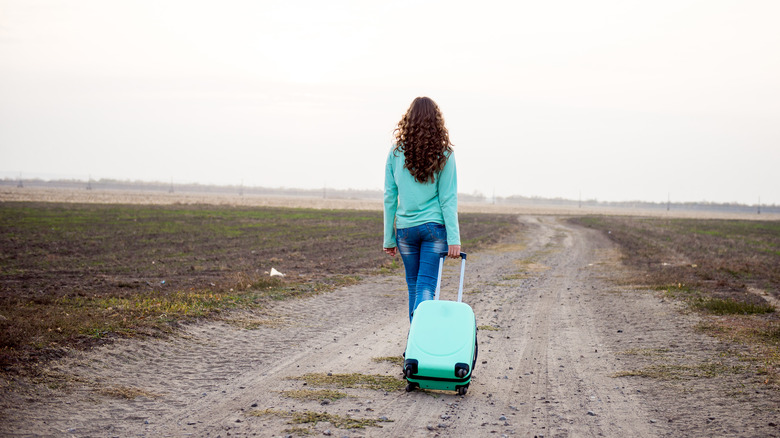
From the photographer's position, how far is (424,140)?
4879 mm

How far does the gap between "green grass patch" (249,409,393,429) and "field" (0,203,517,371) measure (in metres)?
2.55

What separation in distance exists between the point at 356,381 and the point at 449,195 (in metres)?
1.91

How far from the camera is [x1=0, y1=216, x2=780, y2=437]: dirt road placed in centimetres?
422

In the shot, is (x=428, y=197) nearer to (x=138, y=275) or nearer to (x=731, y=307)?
(x=731, y=307)

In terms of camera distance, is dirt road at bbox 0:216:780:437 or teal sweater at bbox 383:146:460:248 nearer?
dirt road at bbox 0:216:780:437

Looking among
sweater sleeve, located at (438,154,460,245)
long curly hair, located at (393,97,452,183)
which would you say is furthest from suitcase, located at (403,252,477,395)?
long curly hair, located at (393,97,452,183)

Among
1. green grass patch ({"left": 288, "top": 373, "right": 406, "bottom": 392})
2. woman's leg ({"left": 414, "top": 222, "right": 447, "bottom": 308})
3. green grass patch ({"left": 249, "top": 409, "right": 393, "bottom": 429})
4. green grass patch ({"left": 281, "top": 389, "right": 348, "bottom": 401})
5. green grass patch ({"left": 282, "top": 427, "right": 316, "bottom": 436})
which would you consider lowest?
green grass patch ({"left": 288, "top": 373, "right": 406, "bottom": 392})

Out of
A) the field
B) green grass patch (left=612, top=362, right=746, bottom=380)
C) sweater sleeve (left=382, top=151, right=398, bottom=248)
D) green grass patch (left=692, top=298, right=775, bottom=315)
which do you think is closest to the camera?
sweater sleeve (left=382, top=151, right=398, bottom=248)

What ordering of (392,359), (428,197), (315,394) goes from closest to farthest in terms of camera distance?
1. (315,394)
2. (428,197)
3. (392,359)

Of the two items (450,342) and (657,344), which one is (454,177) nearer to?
(450,342)

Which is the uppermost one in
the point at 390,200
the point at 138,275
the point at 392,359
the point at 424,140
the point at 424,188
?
the point at 424,140

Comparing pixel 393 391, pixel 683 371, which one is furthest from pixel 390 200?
pixel 683 371

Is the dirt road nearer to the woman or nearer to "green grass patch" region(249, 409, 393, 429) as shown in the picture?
"green grass patch" region(249, 409, 393, 429)

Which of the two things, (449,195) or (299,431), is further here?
(449,195)
